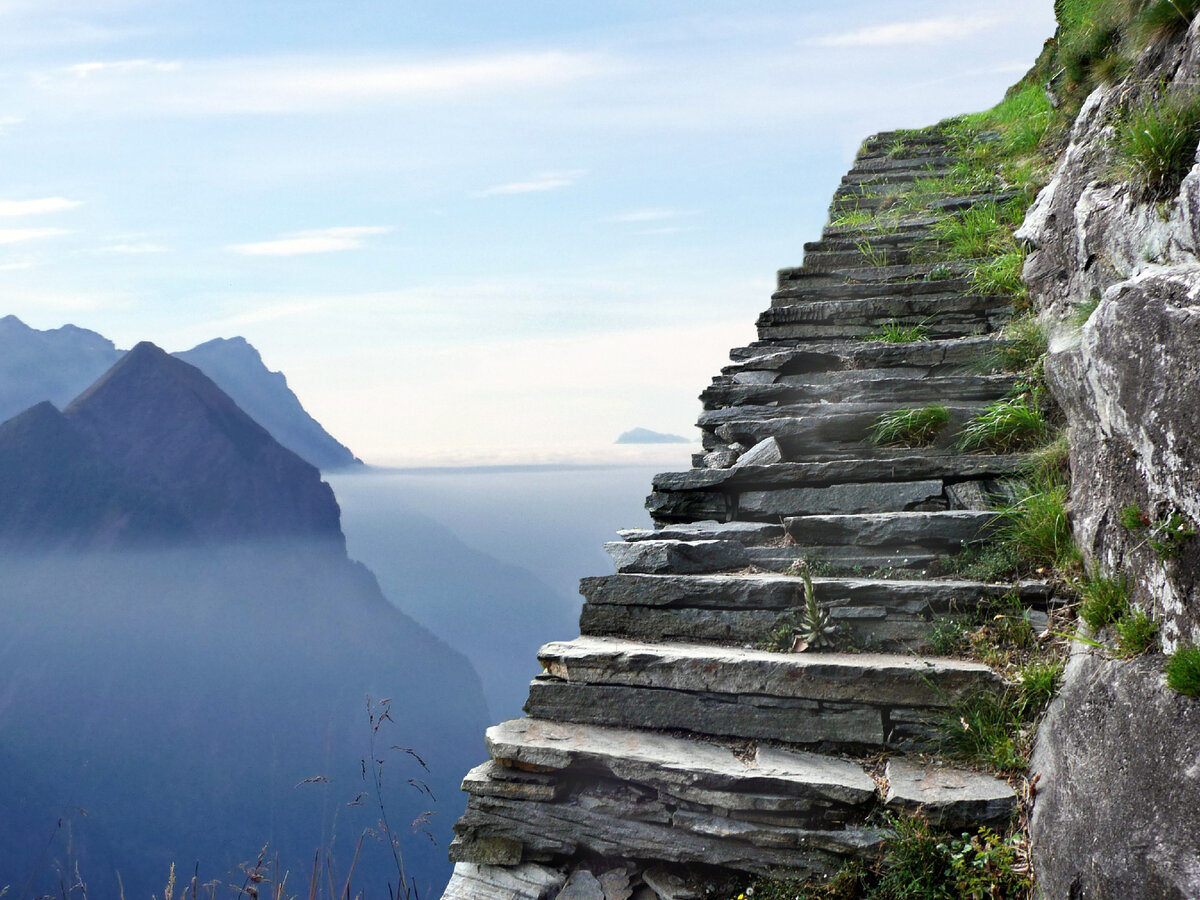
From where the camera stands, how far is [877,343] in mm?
5027

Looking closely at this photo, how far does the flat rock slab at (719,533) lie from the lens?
3.82m

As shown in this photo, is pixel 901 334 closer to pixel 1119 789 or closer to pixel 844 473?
pixel 844 473

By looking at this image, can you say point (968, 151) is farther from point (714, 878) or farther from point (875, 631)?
point (714, 878)

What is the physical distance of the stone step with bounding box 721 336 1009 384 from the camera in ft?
15.2

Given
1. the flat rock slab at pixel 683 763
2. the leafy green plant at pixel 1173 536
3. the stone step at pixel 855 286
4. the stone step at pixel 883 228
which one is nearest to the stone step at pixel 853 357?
the stone step at pixel 855 286

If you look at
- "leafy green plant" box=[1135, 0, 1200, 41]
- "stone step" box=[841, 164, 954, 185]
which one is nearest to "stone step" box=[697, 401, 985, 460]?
"leafy green plant" box=[1135, 0, 1200, 41]

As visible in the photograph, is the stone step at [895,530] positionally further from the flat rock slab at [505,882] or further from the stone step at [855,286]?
the stone step at [855,286]

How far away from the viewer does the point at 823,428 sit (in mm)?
4297

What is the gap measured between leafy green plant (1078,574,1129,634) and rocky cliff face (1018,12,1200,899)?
55mm

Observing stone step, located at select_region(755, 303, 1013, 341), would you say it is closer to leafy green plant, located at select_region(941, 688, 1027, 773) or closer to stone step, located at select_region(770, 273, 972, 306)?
stone step, located at select_region(770, 273, 972, 306)

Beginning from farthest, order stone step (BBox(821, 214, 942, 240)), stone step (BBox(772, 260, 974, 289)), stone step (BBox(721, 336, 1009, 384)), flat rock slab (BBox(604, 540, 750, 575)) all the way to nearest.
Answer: stone step (BBox(821, 214, 942, 240)) < stone step (BBox(772, 260, 974, 289)) < stone step (BBox(721, 336, 1009, 384)) < flat rock slab (BBox(604, 540, 750, 575))

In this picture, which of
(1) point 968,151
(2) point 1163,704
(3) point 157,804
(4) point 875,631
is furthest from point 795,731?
(3) point 157,804

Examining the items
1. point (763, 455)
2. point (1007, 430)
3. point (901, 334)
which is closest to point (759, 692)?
point (763, 455)

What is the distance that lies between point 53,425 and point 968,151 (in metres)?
71.3
